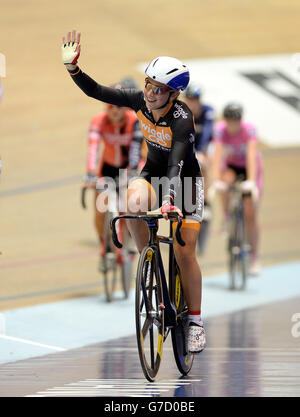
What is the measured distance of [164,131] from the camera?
→ 5.09 meters

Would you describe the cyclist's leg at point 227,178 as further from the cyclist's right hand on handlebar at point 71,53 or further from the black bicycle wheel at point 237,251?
the cyclist's right hand on handlebar at point 71,53

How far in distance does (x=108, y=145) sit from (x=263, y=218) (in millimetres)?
4582

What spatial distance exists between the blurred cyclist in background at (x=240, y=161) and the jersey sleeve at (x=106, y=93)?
3658 millimetres

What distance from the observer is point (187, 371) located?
17.6 ft

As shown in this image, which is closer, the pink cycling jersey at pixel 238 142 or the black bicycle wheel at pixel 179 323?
the black bicycle wheel at pixel 179 323

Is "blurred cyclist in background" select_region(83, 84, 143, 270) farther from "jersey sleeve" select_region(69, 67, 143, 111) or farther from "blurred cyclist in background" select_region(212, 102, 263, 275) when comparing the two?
"jersey sleeve" select_region(69, 67, 143, 111)

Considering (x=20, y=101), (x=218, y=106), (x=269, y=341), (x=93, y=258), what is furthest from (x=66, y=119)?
(x=269, y=341)

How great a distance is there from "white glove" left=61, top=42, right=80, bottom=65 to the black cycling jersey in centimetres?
6

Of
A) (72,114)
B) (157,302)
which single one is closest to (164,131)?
(157,302)

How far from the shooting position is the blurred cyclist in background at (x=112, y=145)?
7871mm

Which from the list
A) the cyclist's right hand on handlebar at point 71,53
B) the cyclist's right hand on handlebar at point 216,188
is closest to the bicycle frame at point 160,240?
the cyclist's right hand on handlebar at point 71,53

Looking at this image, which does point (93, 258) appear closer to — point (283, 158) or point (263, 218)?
point (263, 218)

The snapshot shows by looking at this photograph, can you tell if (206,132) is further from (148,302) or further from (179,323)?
(148,302)

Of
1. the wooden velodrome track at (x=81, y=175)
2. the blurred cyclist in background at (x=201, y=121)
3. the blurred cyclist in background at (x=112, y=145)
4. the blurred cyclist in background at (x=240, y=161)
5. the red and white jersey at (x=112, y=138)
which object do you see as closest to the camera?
the wooden velodrome track at (x=81, y=175)
